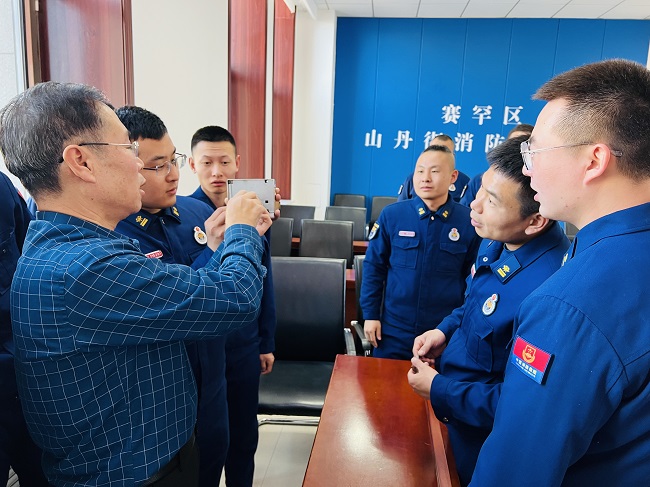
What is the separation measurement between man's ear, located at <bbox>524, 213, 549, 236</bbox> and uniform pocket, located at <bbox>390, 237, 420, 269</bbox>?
936 millimetres

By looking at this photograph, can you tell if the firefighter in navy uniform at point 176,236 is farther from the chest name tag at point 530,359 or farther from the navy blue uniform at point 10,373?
the chest name tag at point 530,359

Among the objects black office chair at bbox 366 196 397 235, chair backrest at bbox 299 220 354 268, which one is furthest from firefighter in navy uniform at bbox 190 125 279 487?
black office chair at bbox 366 196 397 235

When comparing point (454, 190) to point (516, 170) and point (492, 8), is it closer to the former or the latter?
point (516, 170)

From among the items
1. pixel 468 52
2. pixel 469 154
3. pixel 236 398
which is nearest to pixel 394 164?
pixel 469 154

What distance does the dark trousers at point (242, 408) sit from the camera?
61.4 inches

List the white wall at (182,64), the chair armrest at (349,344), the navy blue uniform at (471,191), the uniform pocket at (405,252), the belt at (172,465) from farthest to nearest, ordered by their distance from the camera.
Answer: the navy blue uniform at (471,191), the white wall at (182,64), the uniform pocket at (405,252), the chair armrest at (349,344), the belt at (172,465)

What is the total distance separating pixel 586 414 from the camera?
1.96 feet

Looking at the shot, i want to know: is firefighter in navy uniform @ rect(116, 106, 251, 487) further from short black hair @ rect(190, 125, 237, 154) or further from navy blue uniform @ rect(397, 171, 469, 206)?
navy blue uniform @ rect(397, 171, 469, 206)

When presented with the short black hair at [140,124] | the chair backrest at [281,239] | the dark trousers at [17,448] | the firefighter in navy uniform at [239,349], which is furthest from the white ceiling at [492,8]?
the dark trousers at [17,448]

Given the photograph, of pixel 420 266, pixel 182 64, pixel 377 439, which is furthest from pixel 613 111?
pixel 182 64

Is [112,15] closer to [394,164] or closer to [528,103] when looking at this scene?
[394,164]

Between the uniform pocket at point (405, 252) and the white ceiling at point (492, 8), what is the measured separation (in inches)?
165

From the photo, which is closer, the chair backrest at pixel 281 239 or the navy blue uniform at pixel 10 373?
the navy blue uniform at pixel 10 373

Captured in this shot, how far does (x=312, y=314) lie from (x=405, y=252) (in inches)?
22.3
